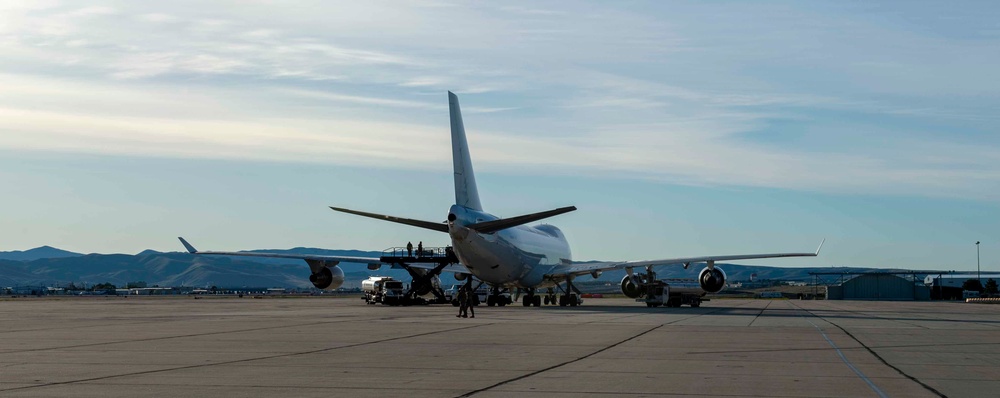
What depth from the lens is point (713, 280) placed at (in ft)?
200

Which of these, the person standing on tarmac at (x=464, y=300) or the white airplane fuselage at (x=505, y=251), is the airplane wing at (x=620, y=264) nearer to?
the white airplane fuselage at (x=505, y=251)

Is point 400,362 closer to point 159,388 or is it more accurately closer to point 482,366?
point 482,366

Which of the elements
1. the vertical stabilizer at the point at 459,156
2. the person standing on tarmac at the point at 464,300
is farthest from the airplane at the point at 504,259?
the person standing on tarmac at the point at 464,300

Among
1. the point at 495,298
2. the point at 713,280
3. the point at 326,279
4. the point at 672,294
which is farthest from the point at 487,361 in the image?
the point at 672,294

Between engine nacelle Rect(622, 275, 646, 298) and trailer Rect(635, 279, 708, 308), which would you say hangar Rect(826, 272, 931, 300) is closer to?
engine nacelle Rect(622, 275, 646, 298)

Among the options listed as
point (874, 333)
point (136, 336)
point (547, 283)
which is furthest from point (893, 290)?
point (136, 336)

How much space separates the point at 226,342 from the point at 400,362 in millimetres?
7063

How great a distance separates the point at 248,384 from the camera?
1546 centimetres

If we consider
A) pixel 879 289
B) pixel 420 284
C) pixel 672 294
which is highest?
pixel 879 289

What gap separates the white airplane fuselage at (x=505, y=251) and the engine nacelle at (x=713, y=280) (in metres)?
9.45

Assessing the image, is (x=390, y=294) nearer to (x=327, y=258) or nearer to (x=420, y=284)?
(x=420, y=284)

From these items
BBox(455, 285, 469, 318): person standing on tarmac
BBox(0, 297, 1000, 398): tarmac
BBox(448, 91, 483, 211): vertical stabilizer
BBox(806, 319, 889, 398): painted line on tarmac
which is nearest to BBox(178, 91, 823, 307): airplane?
BBox(448, 91, 483, 211): vertical stabilizer

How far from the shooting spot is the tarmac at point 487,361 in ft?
50.0

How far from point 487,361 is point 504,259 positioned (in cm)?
3443
